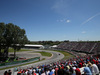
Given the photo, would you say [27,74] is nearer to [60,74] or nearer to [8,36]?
[60,74]

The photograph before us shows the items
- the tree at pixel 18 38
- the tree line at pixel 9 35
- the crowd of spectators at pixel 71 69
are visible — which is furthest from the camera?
the tree at pixel 18 38

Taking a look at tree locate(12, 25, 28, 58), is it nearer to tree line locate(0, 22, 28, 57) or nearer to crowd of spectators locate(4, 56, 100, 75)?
tree line locate(0, 22, 28, 57)

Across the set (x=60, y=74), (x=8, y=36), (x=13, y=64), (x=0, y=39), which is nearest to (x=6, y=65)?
(x=13, y=64)

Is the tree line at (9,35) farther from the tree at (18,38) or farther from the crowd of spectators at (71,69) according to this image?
the crowd of spectators at (71,69)

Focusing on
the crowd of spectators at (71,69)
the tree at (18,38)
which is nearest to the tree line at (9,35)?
the tree at (18,38)

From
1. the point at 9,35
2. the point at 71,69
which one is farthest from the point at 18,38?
the point at 71,69

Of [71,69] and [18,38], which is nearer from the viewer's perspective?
[71,69]

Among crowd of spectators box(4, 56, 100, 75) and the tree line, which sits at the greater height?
the tree line

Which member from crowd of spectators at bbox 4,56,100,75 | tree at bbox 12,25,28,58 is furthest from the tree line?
crowd of spectators at bbox 4,56,100,75

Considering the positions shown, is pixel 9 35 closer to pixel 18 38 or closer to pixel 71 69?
pixel 18 38

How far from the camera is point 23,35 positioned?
130 ft

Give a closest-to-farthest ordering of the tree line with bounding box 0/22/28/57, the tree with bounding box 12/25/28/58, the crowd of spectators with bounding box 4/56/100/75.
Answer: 1. the crowd of spectators with bounding box 4/56/100/75
2. the tree line with bounding box 0/22/28/57
3. the tree with bounding box 12/25/28/58

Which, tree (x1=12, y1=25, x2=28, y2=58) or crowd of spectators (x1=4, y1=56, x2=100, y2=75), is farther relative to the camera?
tree (x1=12, y1=25, x2=28, y2=58)

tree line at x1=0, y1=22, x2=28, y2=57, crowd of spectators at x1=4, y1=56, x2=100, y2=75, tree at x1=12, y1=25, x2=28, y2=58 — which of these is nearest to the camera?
crowd of spectators at x1=4, y1=56, x2=100, y2=75
